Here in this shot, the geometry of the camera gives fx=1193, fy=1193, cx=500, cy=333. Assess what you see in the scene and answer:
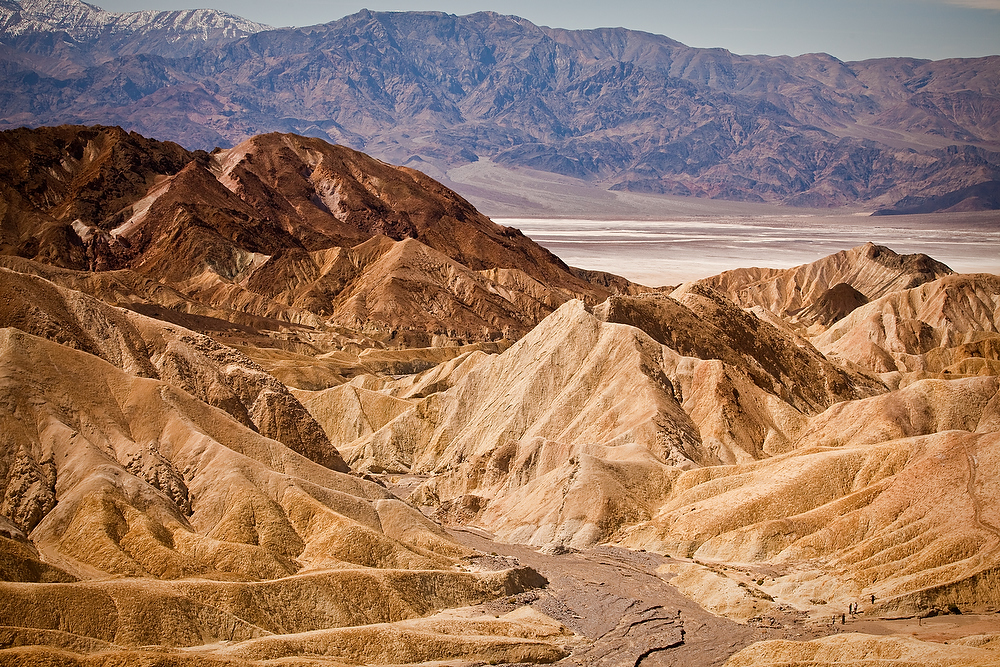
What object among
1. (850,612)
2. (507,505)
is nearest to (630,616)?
(850,612)

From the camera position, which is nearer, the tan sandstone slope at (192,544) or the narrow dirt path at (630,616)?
the tan sandstone slope at (192,544)

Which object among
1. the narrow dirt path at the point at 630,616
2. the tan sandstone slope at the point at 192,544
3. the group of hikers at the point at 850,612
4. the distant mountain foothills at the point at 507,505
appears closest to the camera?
the tan sandstone slope at the point at 192,544

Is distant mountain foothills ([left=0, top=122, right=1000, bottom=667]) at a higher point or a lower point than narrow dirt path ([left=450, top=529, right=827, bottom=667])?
higher

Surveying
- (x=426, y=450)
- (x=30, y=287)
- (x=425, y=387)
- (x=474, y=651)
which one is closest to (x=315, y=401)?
(x=425, y=387)

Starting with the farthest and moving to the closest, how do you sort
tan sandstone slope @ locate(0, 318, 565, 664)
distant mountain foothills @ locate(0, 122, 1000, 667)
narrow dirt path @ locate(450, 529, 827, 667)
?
narrow dirt path @ locate(450, 529, 827, 667), distant mountain foothills @ locate(0, 122, 1000, 667), tan sandstone slope @ locate(0, 318, 565, 664)

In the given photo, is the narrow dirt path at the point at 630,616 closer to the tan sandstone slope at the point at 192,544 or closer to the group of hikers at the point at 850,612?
the group of hikers at the point at 850,612

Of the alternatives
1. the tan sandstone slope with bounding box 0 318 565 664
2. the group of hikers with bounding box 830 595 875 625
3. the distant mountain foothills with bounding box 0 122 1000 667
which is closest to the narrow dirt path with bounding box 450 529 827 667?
the distant mountain foothills with bounding box 0 122 1000 667

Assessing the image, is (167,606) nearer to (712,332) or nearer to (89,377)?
(89,377)

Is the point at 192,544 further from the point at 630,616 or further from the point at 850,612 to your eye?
the point at 850,612

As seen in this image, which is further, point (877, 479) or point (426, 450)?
point (426, 450)

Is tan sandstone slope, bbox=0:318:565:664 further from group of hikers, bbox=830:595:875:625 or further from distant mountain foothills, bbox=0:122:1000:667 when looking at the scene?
group of hikers, bbox=830:595:875:625

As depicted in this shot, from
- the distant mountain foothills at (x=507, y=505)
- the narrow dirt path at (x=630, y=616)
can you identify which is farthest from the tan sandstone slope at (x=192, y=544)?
the narrow dirt path at (x=630, y=616)
